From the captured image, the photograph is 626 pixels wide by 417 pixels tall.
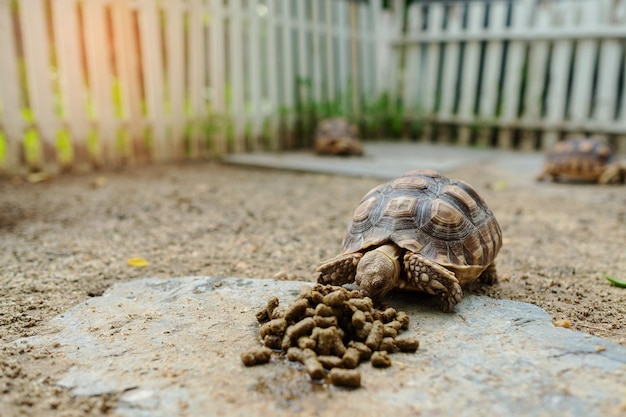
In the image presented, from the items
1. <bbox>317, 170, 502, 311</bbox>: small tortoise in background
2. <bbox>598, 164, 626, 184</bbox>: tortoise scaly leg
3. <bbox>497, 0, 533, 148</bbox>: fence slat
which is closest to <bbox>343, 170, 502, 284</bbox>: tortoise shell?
<bbox>317, 170, 502, 311</bbox>: small tortoise in background

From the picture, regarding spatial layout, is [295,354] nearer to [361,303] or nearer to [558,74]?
[361,303]

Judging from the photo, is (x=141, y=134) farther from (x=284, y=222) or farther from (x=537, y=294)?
(x=537, y=294)

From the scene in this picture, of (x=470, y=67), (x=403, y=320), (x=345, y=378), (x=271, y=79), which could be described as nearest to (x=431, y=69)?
(x=470, y=67)

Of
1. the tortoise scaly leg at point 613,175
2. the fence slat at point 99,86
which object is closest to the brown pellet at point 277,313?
the fence slat at point 99,86

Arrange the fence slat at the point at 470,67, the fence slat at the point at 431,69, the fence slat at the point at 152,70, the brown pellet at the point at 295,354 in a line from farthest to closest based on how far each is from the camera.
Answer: the fence slat at the point at 431,69, the fence slat at the point at 470,67, the fence slat at the point at 152,70, the brown pellet at the point at 295,354

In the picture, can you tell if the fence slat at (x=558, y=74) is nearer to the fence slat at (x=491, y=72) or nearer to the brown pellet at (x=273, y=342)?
the fence slat at (x=491, y=72)
